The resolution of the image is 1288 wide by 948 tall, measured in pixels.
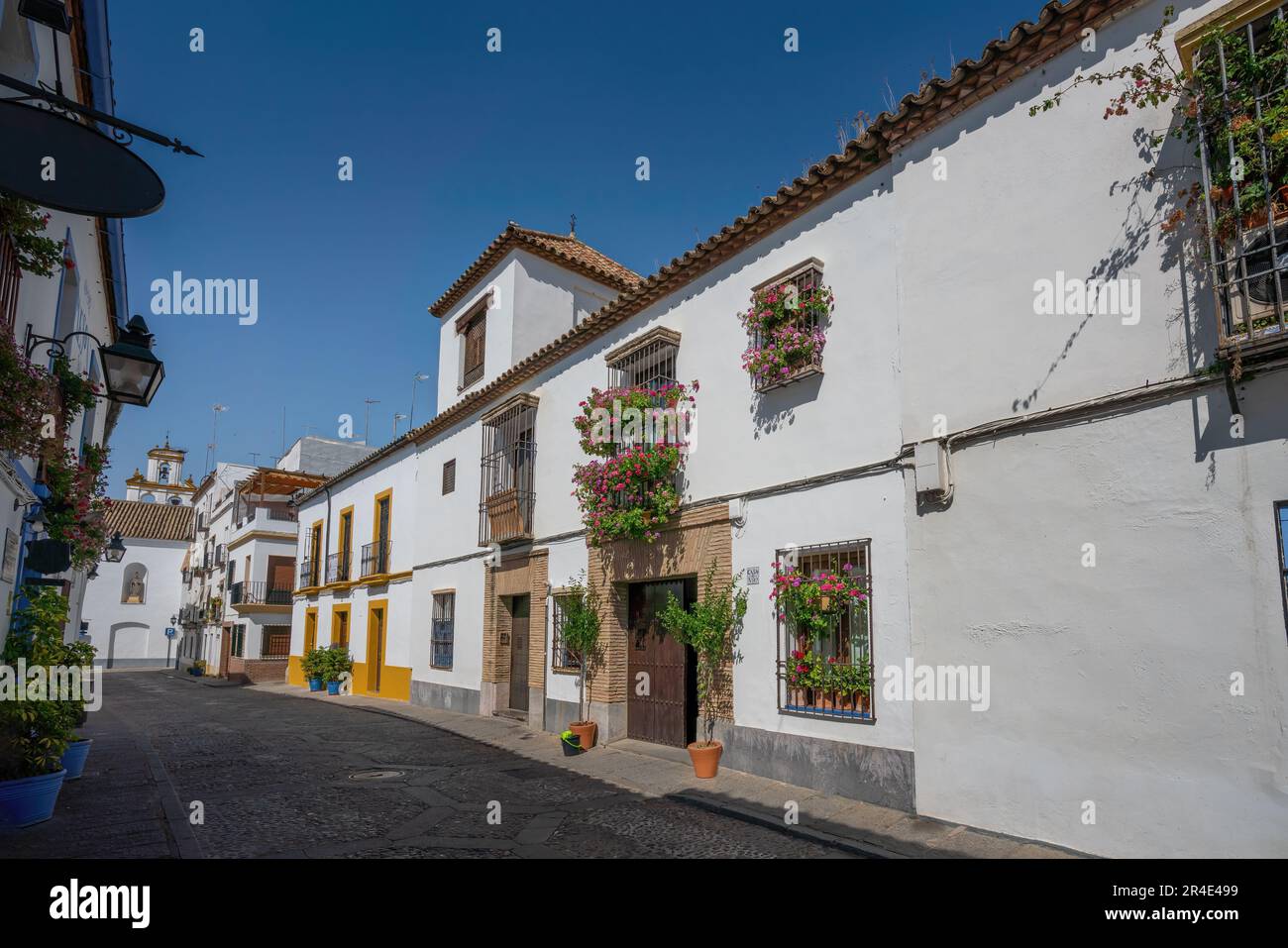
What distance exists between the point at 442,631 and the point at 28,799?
10.4 m

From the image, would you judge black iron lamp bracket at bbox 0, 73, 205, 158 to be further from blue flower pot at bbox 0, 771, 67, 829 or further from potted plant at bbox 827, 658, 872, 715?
potted plant at bbox 827, 658, 872, 715

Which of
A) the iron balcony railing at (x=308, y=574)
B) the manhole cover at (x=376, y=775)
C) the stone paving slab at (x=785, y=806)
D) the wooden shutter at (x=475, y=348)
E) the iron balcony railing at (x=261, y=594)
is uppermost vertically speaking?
the wooden shutter at (x=475, y=348)

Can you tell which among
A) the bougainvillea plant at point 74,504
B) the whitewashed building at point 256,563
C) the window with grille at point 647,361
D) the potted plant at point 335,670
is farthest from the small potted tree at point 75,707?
the whitewashed building at point 256,563

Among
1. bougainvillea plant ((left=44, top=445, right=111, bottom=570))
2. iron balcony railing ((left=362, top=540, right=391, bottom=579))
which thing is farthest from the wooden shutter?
bougainvillea plant ((left=44, top=445, right=111, bottom=570))

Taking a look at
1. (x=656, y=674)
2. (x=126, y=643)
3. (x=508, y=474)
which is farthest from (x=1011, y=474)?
(x=126, y=643)

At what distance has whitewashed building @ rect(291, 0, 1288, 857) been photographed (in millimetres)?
4930

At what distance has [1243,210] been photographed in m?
4.93

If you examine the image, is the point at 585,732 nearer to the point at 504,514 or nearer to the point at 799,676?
the point at 799,676

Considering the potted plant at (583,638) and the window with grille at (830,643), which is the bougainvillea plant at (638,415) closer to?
the potted plant at (583,638)

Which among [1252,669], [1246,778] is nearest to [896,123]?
[1252,669]

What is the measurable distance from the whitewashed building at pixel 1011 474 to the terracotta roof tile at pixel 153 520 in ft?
137

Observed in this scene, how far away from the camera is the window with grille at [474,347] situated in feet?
53.6

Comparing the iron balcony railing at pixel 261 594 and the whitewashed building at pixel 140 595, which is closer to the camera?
the iron balcony railing at pixel 261 594

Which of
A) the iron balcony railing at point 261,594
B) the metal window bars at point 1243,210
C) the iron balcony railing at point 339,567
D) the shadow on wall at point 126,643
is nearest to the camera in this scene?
the metal window bars at point 1243,210
